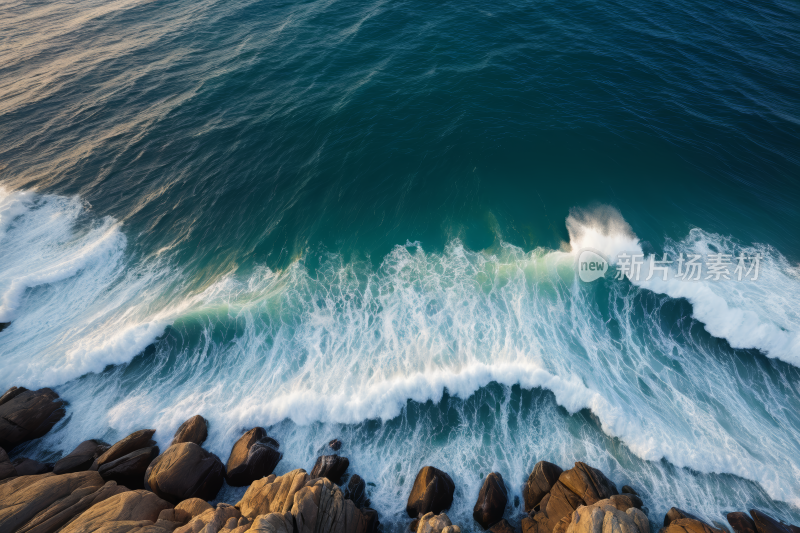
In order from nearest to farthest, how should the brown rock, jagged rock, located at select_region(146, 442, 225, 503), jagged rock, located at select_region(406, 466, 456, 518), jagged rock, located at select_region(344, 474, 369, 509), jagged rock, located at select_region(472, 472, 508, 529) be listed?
the brown rock → jagged rock, located at select_region(472, 472, 508, 529) → jagged rock, located at select_region(406, 466, 456, 518) → jagged rock, located at select_region(146, 442, 225, 503) → jagged rock, located at select_region(344, 474, 369, 509)

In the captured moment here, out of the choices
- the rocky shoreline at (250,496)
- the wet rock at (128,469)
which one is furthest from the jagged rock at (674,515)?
the wet rock at (128,469)

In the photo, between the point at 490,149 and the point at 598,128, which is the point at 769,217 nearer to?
the point at 598,128

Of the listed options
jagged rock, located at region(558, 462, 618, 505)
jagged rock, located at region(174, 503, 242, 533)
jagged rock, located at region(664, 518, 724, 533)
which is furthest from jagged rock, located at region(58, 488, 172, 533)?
jagged rock, located at region(664, 518, 724, 533)

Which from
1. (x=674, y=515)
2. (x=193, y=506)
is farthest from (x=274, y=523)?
(x=674, y=515)

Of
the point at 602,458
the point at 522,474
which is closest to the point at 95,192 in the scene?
the point at 522,474

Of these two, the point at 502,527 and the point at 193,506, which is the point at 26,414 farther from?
the point at 502,527

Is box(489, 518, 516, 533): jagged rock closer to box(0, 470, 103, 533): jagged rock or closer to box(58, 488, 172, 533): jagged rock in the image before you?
box(58, 488, 172, 533): jagged rock
